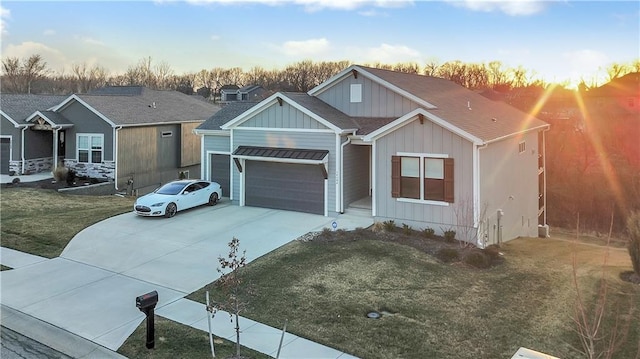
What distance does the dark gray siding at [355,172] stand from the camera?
16.4 m

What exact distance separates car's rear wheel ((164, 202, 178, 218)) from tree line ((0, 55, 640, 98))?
48586 millimetres

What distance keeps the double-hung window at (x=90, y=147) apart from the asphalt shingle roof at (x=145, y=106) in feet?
5.04

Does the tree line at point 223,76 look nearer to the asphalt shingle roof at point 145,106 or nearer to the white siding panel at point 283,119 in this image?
the asphalt shingle roof at point 145,106

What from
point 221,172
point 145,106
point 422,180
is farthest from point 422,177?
point 145,106

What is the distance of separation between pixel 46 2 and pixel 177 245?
10329mm

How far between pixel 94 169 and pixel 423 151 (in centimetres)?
1872

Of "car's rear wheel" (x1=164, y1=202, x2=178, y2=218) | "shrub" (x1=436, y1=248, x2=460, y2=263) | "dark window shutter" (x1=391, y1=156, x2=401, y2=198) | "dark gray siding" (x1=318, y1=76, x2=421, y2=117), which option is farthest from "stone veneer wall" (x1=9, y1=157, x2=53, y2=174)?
"shrub" (x1=436, y1=248, x2=460, y2=263)

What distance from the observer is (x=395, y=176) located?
14164 mm

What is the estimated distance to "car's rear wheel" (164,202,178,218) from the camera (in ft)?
52.8

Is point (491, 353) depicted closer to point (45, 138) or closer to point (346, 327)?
point (346, 327)

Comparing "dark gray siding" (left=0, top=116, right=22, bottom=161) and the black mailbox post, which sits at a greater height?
"dark gray siding" (left=0, top=116, right=22, bottom=161)

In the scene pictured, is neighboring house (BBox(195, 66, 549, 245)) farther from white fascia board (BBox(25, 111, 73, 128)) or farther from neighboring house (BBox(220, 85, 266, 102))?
neighboring house (BBox(220, 85, 266, 102))

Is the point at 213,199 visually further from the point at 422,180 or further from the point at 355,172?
the point at 422,180

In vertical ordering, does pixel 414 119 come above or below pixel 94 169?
above
